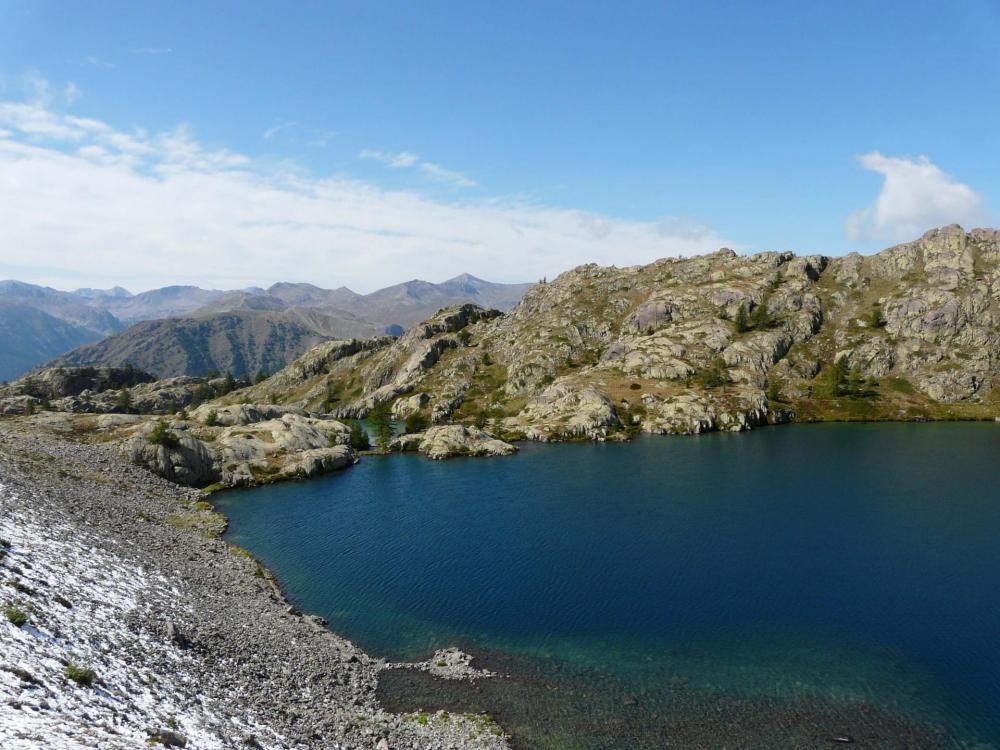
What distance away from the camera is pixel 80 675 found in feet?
116

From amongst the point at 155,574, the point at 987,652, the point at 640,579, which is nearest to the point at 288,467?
the point at 155,574

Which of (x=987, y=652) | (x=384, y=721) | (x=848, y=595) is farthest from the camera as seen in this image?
(x=848, y=595)

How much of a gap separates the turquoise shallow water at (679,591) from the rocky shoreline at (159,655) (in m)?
5.12

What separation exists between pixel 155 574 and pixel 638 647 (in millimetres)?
52547

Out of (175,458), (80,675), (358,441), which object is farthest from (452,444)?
(80,675)

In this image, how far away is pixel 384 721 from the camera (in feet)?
146

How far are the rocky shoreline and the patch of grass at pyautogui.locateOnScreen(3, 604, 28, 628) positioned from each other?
0.07 meters

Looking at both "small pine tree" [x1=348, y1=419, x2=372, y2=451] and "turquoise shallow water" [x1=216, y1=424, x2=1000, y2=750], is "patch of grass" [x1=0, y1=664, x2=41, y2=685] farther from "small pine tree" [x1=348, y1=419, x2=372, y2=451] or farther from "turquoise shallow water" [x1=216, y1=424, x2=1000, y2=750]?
"small pine tree" [x1=348, y1=419, x2=372, y2=451]

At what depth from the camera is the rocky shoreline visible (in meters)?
33.3

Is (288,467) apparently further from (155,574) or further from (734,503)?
(734,503)

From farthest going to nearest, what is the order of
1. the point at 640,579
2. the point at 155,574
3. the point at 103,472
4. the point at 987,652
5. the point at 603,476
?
1. the point at 603,476
2. the point at 103,472
3. the point at 640,579
4. the point at 155,574
5. the point at 987,652

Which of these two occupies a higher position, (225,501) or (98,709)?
(98,709)

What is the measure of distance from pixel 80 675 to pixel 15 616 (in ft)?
28.3

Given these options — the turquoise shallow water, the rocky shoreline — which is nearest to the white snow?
the rocky shoreline
